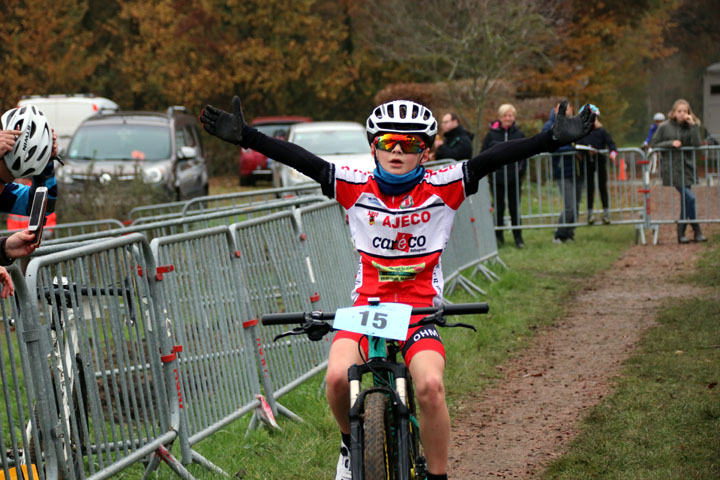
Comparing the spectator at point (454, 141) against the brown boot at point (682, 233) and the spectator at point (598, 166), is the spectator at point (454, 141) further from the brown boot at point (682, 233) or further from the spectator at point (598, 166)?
the brown boot at point (682, 233)

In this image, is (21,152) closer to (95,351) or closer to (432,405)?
(95,351)

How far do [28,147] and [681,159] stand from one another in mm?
12681

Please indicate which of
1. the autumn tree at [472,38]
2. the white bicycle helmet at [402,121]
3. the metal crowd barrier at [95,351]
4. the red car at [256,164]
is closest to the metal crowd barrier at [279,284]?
the metal crowd barrier at [95,351]

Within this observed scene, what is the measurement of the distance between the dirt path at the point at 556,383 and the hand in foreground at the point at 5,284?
9.32ft

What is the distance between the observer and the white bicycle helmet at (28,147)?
489cm

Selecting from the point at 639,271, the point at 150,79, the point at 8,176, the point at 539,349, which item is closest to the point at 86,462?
the point at 8,176

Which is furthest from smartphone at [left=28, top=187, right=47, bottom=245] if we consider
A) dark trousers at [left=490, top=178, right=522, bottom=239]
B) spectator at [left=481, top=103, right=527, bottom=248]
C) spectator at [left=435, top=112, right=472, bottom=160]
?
dark trousers at [left=490, top=178, right=522, bottom=239]

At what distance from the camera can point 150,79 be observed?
3947cm

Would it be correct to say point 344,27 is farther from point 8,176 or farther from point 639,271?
point 8,176

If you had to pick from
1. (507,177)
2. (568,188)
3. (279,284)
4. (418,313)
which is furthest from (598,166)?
(418,313)

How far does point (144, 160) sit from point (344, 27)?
76.4 ft

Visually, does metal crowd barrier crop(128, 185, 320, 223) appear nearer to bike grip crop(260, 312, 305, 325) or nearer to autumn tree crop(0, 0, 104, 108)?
bike grip crop(260, 312, 305, 325)

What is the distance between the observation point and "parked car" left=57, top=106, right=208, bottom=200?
705 inches

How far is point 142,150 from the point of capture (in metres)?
18.7
